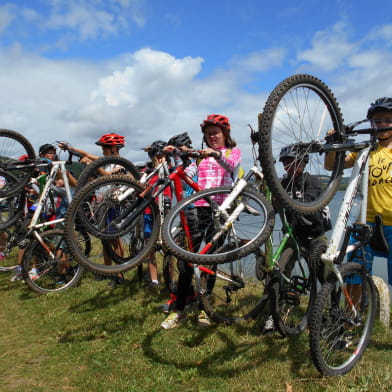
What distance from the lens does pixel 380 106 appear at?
10.5ft

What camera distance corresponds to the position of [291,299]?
131 inches

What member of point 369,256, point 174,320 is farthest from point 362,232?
point 174,320

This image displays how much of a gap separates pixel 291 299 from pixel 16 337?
10.8ft

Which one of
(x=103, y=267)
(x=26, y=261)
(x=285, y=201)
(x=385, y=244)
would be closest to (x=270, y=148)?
(x=285, y=201)

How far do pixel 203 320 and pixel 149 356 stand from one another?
82cm

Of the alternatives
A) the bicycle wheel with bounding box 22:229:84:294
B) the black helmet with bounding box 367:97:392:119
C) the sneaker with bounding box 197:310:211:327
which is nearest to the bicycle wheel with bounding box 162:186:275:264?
the sneaker with bounding box 197:310:211:327

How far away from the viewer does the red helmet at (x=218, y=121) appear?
3.72 meters

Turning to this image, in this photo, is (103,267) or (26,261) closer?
(103,267)

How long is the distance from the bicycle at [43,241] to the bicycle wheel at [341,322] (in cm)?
361

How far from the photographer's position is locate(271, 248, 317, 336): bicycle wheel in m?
3.30

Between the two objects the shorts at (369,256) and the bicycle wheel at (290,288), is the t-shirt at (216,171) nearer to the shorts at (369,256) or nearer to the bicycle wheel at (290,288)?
the bicycle wheel at (290,288)

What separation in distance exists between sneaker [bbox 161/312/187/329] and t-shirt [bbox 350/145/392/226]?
2.42 metres

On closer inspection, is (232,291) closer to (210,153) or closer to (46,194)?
(210,153)

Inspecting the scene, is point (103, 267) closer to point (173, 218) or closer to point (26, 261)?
point (173, 218)
